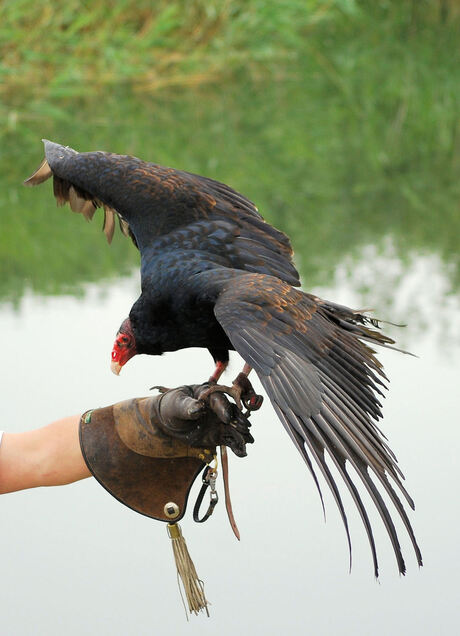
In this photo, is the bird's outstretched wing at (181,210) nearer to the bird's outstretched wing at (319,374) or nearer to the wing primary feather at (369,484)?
the bird's outstretched wing at (319,374)

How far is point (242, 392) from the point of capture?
2.69 metres

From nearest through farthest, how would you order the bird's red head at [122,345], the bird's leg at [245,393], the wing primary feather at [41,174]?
the bird's leg at [245,393] → the bird's red head at [122,345] → the wing primary feather at [41,174]

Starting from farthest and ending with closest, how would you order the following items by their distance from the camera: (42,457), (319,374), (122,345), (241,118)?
1. (241,118)
2. (122,345)
3. (42,457)
4. (319,374)

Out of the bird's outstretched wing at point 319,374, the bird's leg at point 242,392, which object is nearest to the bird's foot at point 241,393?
the bird's leg at point 242,392

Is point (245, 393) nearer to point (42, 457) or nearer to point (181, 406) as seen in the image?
point (181, 406)

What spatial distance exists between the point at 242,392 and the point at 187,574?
17.5 inches

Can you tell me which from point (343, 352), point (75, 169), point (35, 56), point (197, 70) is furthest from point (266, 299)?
point (197, 70)

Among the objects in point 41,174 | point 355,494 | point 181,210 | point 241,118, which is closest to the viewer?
point 355,494

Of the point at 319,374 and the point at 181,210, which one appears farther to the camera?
the point at 181,210

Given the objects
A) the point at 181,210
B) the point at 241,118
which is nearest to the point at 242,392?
the point at 181,210

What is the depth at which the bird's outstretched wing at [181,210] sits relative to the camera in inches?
123

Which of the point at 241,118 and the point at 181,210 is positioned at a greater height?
the point at 241,118

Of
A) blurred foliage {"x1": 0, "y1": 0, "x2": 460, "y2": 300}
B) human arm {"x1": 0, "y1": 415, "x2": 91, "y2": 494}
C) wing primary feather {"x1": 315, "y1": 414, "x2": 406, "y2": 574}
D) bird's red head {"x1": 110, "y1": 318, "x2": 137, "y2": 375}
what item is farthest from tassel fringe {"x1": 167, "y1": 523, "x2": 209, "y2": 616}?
blurred foliage {"x1": 0, "y1": 0, "x2": 460, "y2": 300}

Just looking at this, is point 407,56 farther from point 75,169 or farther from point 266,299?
point 266,299
